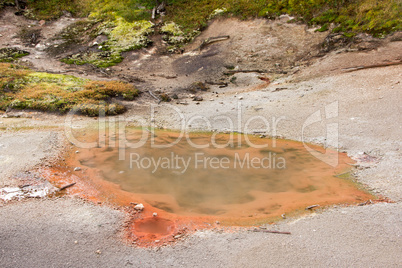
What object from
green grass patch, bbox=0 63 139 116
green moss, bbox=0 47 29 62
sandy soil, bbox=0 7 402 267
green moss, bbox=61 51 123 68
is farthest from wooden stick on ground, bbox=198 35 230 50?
green moss, bbox=0 47 29 62

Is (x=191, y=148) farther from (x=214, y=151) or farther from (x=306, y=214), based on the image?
(x=306, y=214)

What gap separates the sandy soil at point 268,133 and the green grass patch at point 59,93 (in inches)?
32.3

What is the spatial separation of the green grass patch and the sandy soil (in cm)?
82

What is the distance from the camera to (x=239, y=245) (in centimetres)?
593

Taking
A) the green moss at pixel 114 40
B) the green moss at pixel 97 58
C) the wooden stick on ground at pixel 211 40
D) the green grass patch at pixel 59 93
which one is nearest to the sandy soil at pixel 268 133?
the green grass patch at pixel 59 93

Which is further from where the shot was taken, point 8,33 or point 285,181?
point 8,33

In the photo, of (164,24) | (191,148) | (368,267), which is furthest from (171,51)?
(368,267)

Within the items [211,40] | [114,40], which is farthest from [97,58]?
[211,40]

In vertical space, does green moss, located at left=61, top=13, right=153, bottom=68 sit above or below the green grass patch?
above

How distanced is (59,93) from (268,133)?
38.4 feet

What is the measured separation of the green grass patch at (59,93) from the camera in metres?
15.2

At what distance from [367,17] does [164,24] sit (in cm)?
1802

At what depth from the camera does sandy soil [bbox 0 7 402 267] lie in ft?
18.5

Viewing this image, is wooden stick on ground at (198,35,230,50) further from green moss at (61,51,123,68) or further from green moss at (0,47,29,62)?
green moss at (0,47,29,62)
